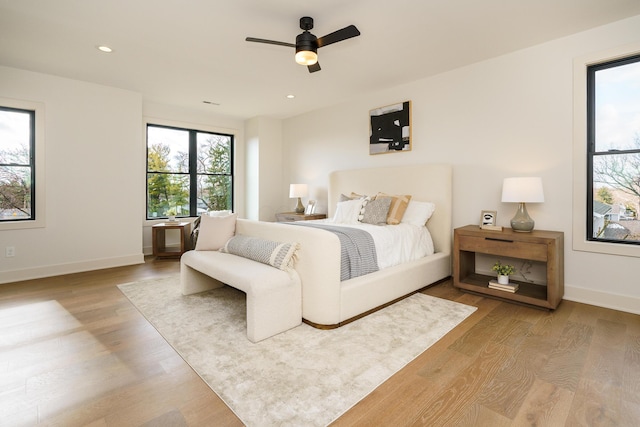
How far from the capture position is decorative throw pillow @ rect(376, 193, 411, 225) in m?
3.67

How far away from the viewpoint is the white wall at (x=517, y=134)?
9.42 ft

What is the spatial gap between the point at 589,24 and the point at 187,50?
3858mm

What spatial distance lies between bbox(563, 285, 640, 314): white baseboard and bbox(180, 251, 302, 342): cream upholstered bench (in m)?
2.70

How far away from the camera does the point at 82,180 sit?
14.1ft

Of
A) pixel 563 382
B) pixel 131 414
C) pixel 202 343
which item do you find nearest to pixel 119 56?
pixel 202 343

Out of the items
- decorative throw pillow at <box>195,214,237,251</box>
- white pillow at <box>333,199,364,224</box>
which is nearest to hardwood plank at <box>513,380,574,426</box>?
white pillow at <box>333,199,364,224</box>

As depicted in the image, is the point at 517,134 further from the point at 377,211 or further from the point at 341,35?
the point at 341,35

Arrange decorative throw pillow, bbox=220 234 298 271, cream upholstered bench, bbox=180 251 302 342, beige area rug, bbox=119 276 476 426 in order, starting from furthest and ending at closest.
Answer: decorative throw pillow, bbox=220 234 298 271, cream upholstered bench, bbox=180 251 302 342, beige area rug, bbox=119 276 476 426

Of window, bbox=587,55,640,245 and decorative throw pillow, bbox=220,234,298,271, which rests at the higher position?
window, bbox=587,55,640,245

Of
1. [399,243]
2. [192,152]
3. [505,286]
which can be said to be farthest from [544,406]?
[192,152]

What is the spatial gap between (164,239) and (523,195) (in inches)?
206

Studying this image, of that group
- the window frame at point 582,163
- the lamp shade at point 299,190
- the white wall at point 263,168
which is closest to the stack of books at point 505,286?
the window frame at point 582,163

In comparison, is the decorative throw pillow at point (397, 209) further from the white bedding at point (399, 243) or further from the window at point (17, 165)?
the window at point (17, 165)

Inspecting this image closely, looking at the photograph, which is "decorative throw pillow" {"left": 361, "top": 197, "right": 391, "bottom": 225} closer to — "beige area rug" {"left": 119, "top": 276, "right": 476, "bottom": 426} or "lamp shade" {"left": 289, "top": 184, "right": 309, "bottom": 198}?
"beige area rug" {"left": 119, "top": 276, "right": 476, "bottom": 426}
